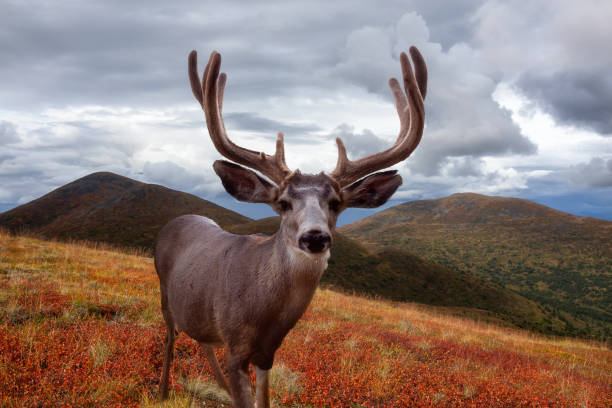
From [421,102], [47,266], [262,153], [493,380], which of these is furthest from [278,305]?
[47,266]

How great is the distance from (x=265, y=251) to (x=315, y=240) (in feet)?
2.83

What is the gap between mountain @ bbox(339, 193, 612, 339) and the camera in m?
73.1

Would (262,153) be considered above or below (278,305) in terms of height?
above

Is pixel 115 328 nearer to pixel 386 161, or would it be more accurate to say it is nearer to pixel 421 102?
pixel 386 161

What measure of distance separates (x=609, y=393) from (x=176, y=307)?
887 centimetres

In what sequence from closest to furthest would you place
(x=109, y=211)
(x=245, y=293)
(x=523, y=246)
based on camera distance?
(x=245, y=293)
(x=109, y=211)
(x=523, y=246)

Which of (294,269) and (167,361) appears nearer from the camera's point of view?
(294,269)

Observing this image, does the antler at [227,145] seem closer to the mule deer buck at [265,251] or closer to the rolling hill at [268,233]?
the mule deer buck at [265,251]

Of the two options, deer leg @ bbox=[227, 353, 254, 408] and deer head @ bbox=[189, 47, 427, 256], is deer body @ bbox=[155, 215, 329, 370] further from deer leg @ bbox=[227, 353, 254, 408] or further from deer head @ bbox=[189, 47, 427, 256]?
deer head @ bbox=[189, 47, 427, 256]

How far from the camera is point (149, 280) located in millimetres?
Result: 11539

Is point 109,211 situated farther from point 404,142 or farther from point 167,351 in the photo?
point 404,142

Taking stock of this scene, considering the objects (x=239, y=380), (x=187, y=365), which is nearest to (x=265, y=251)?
(x=239, y=380)

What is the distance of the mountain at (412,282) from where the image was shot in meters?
50.4

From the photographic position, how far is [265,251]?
3.52m
